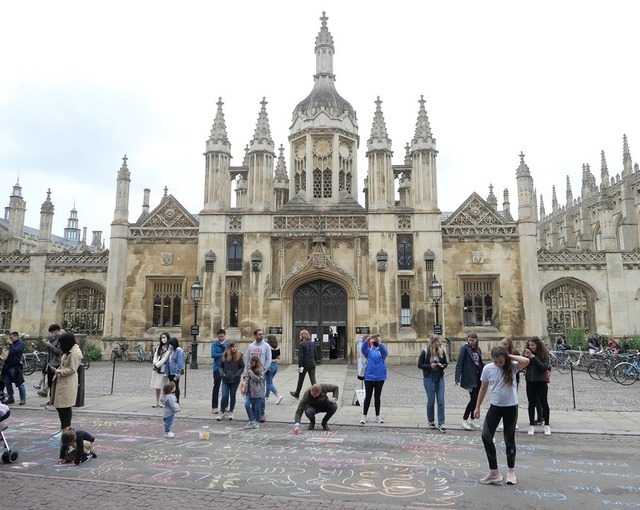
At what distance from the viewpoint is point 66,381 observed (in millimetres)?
7816

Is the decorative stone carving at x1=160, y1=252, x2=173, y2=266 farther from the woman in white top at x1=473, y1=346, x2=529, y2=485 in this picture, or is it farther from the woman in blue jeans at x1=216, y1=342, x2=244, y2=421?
the woman in white top at x1=473, y1=346, x2=529, y2=485

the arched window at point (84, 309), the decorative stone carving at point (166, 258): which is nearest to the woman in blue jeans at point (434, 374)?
the decorative stone carving at point (166, 258)

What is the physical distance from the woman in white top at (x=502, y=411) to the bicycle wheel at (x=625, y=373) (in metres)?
13.3

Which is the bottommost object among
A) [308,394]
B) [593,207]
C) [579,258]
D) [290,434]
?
[290,434]

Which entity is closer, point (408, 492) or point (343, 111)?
point (408, 492)

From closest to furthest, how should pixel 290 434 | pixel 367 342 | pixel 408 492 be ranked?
pixel 408 492
pixel 290 434
pixel 367 342

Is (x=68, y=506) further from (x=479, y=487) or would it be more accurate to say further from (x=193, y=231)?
(x=193, y=231)

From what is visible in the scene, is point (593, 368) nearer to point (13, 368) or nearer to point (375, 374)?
point (375, 374)

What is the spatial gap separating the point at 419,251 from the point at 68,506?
70.1 ft

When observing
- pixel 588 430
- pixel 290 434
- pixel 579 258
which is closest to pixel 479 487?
pixel 290 434

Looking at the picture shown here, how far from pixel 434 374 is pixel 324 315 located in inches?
619

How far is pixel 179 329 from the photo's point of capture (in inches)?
1015

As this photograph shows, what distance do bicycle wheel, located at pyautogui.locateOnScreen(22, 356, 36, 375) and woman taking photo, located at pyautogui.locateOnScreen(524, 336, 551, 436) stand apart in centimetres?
1788

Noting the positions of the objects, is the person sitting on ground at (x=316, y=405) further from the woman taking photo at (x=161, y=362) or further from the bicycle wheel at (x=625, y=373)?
the bicycle wheel at (x=625, y=373)
